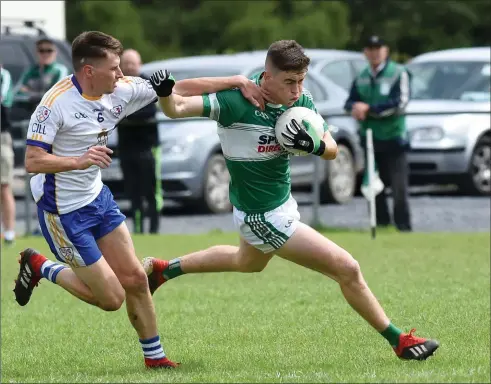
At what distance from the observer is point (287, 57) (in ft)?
24.1

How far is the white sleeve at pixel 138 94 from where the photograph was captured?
7.70 metres

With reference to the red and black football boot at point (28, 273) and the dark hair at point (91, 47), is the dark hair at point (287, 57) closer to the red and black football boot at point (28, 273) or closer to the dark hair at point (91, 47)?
the dark hair at point (91, 47)

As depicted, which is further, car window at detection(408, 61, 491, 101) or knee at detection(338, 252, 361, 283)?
car window at detection(408, 61, 491, 101)

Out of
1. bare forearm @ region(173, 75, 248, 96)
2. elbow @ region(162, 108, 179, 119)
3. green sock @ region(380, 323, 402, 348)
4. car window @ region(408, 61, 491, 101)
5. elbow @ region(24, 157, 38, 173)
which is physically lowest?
car window @ region(408, 61, 491, 101)

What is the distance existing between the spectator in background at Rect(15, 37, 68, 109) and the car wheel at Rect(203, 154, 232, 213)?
2.11m

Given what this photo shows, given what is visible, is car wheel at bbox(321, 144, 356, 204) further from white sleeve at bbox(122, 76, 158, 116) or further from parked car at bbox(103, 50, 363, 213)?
white sleeve at bbox(122, 76, 158, 116)

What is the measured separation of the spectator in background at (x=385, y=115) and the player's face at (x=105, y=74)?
7.32 metres

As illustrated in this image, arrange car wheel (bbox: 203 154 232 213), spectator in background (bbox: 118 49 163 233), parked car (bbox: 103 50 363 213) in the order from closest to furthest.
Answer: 1. spectator in background (bbox: 118 49 163 233)
2. parked car (bbox: 103 50 363 213)
3. car wheel (bbox: 203 154 232 213)

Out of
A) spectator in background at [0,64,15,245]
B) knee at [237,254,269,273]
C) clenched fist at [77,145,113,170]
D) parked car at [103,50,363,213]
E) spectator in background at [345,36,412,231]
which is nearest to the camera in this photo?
clenched fist at [77,145,113,170]

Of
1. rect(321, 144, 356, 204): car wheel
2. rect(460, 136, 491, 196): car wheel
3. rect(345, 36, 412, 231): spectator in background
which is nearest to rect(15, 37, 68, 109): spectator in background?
rect(321, 144, 356, 204): car wheel

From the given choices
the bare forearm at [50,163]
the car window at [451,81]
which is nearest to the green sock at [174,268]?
the bare forearm at [50,163]

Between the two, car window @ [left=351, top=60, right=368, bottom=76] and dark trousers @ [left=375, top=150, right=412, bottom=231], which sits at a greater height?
car window @ [left=351, top=60, right=368, bottom=76]

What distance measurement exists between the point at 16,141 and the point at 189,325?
808 cm

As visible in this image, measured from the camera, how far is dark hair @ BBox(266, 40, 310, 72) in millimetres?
7336
